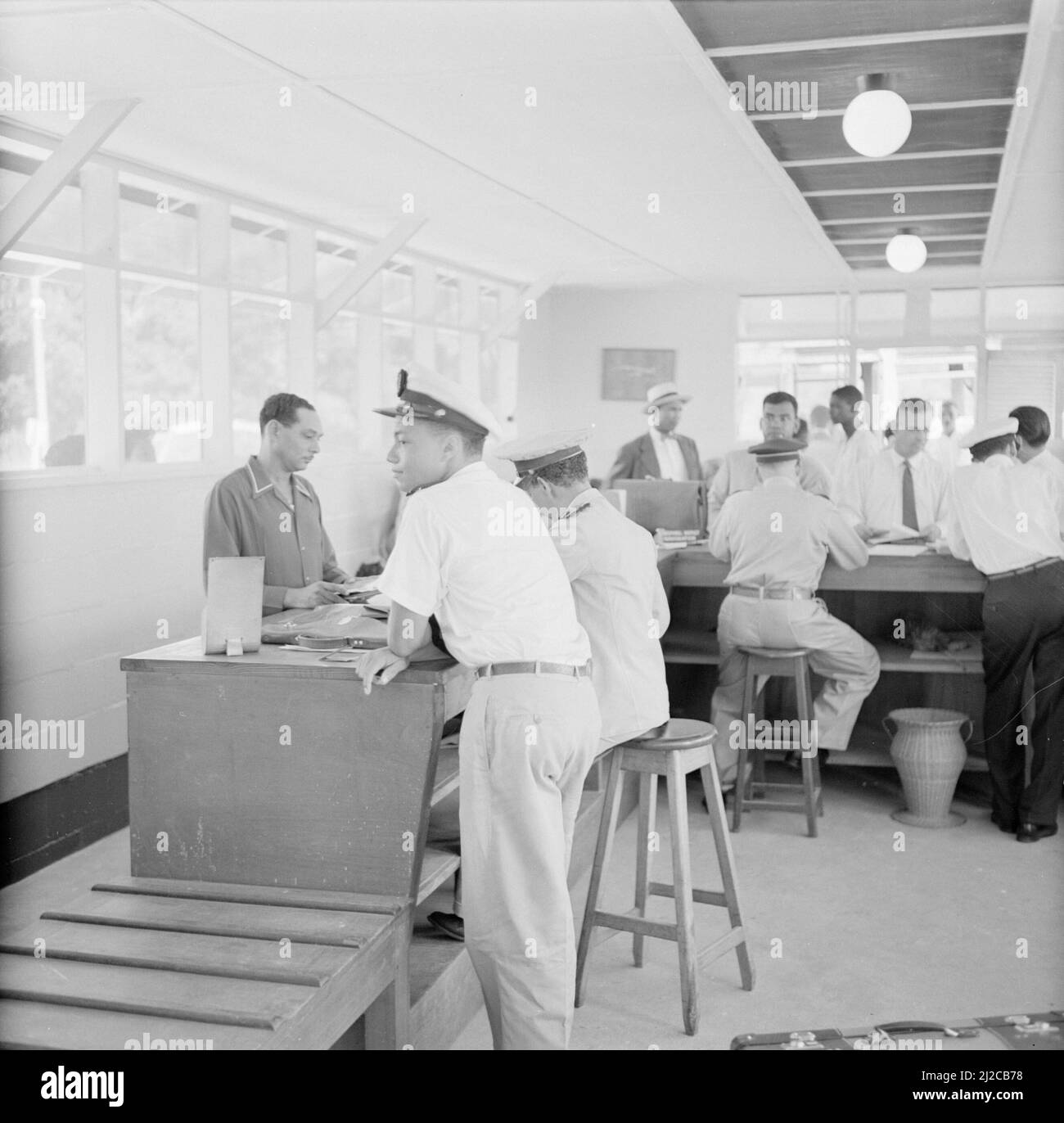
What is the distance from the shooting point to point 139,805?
3.20m

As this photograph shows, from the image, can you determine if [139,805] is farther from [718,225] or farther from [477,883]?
[718,225]

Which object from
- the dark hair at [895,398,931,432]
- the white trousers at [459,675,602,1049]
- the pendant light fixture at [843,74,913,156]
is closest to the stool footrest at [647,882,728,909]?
the white trousers at [459,675,602,1049]

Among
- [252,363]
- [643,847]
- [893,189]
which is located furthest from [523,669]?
[893,189]

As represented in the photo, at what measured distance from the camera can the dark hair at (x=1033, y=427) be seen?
529 cm

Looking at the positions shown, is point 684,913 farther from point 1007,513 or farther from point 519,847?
point 1007,513

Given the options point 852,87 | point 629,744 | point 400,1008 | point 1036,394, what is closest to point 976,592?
point 852,87

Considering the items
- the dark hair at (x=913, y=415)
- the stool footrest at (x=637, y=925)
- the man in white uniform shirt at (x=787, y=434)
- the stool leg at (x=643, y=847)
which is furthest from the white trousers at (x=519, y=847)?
the dark hair at (x=913, y=415)

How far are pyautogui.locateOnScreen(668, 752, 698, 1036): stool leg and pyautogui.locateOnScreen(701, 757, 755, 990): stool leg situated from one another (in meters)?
0.18

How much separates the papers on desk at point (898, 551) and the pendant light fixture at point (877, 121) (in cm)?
172

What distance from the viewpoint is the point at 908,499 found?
7031mm

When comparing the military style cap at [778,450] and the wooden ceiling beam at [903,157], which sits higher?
the wooden ceiling beam at [903,157]

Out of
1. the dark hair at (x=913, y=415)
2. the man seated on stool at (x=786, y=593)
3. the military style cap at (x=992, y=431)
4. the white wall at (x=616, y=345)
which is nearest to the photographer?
the military style cap at (x=992, y=431)

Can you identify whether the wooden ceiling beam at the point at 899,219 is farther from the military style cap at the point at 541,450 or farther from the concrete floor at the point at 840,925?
the military style cap at the point at 541,450
